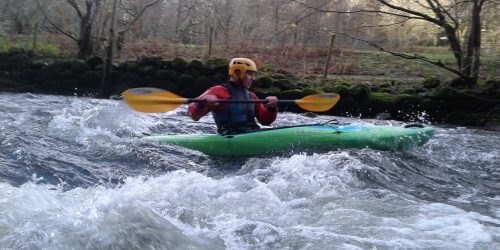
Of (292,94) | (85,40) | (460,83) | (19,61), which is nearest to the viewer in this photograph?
(460,83)

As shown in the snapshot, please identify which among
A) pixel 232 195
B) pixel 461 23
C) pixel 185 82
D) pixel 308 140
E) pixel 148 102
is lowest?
pixel 232 195

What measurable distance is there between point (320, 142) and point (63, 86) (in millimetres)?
8750

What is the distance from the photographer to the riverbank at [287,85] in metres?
9.72

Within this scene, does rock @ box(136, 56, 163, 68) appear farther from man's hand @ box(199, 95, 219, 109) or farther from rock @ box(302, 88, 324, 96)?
man's hand @ box(199, 95, 219, 109)

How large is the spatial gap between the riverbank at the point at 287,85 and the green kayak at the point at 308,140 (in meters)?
4.04

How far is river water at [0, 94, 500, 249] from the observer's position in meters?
3.19

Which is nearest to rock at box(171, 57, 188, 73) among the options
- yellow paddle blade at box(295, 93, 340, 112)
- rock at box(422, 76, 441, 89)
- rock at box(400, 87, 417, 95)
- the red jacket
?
rock at box(400, 87, 417, 95)

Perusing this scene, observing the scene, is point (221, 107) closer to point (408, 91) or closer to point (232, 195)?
point (232, 195)

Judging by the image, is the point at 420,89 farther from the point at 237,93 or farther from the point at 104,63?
the point at 104,63

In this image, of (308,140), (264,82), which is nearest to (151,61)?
(264,82)

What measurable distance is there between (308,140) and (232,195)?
5.35ft

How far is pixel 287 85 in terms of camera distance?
11.3 metres

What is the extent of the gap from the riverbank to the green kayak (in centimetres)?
404

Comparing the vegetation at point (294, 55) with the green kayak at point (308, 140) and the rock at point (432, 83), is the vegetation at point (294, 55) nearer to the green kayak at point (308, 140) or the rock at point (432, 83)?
the rock at point (432, 83)
